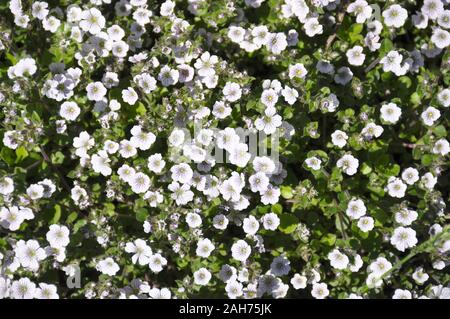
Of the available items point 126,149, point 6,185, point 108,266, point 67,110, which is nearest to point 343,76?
point 126,149

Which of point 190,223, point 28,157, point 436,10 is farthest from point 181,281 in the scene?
point 436,10

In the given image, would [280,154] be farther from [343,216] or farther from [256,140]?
[343,216]

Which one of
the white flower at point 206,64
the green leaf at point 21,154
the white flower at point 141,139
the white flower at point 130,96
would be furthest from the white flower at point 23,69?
the white flower at point 206,64

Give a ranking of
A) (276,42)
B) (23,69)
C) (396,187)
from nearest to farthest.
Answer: (396,187) → (23,69) → (276,42)

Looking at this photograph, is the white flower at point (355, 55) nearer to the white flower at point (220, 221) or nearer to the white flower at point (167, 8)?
the white flower at point (167, 8)

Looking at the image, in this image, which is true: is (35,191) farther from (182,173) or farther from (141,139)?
(182,173)

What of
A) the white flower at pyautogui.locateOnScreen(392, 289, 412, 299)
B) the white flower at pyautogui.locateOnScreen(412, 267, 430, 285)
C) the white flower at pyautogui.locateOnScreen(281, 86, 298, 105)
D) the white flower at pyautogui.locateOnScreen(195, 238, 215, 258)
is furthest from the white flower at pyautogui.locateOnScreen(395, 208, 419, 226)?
the white flower at pyautogui.locateOnScreen(195, 238, 215, 258)

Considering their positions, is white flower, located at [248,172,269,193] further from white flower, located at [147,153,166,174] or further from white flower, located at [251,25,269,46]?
white flower, located at [251,25,269,46]
